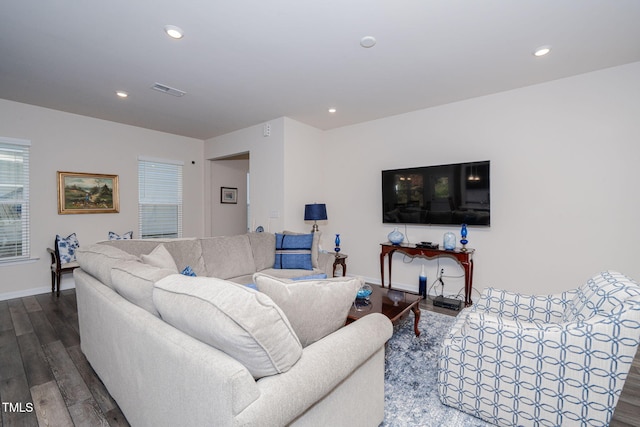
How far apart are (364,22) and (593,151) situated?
2753mm

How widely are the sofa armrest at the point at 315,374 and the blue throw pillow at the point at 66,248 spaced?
427 cm

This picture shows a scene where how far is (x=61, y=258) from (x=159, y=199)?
168 cm

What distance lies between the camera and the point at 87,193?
4.38m

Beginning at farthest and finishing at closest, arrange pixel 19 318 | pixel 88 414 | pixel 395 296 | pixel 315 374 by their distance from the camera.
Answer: pixel 19 318, pixel 395 296, pixel 88 414, pixel 315 374

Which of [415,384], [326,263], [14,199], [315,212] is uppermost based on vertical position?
[14,199]

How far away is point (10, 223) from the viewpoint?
3818 mm

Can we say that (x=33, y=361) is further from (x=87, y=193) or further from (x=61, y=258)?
(x=87, y=193)

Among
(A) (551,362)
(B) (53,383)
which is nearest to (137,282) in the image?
(B) (53,383)

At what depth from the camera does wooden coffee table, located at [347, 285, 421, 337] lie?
2.27m

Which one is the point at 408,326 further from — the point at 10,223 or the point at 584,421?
the point at 10,223

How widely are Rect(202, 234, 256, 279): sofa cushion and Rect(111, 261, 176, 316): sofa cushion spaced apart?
1485 mm

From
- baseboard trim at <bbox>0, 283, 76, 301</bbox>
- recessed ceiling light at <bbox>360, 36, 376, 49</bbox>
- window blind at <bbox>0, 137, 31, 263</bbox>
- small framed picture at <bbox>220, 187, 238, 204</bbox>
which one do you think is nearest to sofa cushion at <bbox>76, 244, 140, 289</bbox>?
baseboard trim at <bbox>0, 283, 76, 301</bbox>

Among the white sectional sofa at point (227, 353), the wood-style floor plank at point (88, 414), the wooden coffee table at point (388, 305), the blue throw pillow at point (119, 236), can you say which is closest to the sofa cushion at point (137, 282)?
the white sectional sofa at point (227, 353)

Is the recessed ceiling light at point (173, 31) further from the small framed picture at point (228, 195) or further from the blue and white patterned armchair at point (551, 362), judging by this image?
the small framed picture at point (228, 195)
